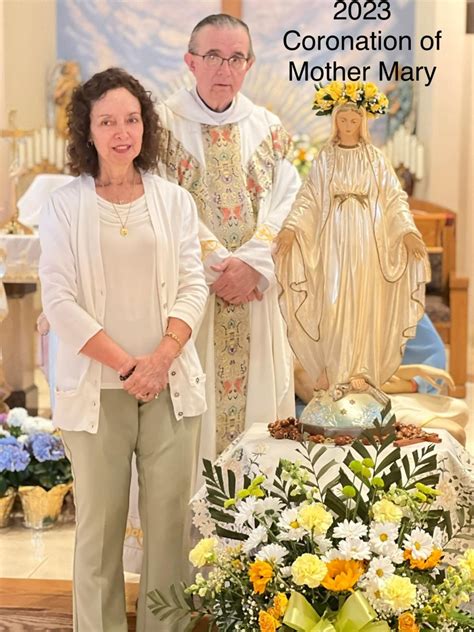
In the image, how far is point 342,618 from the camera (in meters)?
2.30

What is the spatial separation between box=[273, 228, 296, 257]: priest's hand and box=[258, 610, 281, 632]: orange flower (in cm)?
116

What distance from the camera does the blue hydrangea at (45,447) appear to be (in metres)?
4.74

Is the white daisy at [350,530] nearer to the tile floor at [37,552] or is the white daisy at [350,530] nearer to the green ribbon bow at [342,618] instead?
the green ribbon bow at [342,618]

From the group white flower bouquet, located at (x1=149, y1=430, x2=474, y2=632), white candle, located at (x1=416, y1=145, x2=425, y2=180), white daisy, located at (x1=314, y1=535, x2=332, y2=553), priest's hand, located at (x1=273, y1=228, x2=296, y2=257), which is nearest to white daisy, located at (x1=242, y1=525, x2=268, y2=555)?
white flower bouquet, located at (x1=149, y1=430, x2=474, y2=632)

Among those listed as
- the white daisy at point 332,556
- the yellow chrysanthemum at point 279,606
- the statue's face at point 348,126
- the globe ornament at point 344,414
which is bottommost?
the yellow chrysanthemum at point 279,606

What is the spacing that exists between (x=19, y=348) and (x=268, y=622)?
4.65 m

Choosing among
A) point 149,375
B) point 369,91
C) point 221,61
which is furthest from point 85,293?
point 221,61

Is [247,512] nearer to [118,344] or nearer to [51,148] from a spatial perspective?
[118,344]

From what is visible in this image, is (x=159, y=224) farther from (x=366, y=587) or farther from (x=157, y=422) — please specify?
(x=366, y=587)

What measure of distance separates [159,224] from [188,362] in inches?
14.7

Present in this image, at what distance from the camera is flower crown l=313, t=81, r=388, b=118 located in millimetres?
3141

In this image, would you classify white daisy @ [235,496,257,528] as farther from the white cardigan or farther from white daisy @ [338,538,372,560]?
the white cardigan

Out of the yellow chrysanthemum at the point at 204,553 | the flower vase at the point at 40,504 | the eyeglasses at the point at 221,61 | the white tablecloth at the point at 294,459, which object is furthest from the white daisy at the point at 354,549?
the flower vase at the point at 40,504

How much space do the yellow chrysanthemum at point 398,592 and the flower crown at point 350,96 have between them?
1.39 metres
